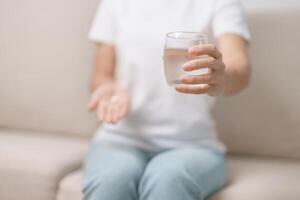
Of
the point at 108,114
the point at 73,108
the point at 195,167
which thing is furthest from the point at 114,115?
the point at 73,108

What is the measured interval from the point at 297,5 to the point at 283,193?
63 cm

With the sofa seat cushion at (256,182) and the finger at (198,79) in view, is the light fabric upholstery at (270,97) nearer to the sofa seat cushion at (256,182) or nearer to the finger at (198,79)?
the sofa seat cushion at (256,182)

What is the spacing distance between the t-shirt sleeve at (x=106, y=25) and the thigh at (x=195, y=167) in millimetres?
396

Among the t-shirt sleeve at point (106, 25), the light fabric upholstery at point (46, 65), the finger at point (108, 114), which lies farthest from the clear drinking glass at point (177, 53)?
the light fabric upholstery at point (46, 65)

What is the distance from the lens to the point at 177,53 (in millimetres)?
1086

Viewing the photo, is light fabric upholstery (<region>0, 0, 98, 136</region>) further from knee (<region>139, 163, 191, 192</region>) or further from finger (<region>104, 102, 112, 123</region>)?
knee (<region>139, 163, 191, 192</region>)

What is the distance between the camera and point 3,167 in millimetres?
1475

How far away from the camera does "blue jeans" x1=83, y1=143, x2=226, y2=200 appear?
120cm

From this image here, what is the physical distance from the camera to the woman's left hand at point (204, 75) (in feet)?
3.43

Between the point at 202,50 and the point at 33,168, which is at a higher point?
the point at 202,50

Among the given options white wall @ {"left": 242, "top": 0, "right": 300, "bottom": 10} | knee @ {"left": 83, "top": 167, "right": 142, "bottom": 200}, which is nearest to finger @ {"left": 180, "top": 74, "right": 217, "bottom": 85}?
knee @ {"left": 83, "top": 167, "right": 142, "bottom": 200}

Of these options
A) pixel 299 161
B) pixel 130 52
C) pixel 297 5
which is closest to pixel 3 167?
pixel 130 52

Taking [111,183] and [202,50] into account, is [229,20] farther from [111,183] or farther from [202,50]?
[111,183]

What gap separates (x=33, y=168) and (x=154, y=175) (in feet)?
1.25
